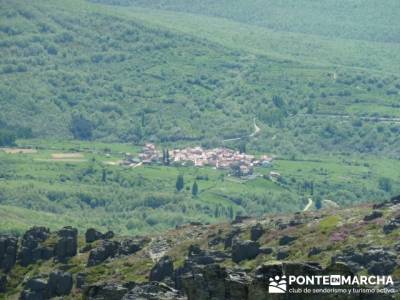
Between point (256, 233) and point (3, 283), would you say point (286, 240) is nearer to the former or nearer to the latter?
point (256, 233)

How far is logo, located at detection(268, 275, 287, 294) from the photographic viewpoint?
5597cm

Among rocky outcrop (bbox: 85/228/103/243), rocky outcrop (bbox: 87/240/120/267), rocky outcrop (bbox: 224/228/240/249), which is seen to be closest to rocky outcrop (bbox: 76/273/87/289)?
rocky outcrop (bbox: 87/240/120/267)

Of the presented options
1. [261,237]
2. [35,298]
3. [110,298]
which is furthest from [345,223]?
[110,298]

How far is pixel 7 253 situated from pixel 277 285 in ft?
243

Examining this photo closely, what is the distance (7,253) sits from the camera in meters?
129

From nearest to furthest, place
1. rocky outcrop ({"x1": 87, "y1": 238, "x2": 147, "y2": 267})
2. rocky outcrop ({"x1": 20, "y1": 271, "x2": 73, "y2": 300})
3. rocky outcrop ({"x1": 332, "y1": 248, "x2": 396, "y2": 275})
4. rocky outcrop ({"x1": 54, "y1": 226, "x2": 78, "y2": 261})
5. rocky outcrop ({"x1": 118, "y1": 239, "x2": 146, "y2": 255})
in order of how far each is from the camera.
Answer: rocky outcrop ({"x1": 332, "y1": 248, "x2": 396, "y2": 275})
rocky outcrop ({"x1": 20, "y1": 271, "x2": 73, "y2": 300})
rocky outcrop ({"x1": 87, "y1": 238, "x2": 147, "y2": 267})
rocky outcrop ({"x1": 54, "y1": 226, "x2": 78, "y2": 261})
rocky outcrop ({"x1": 118, "y1": 239, "x2": 146, "y2": 255})

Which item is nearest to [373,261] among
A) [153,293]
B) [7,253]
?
[7,253]

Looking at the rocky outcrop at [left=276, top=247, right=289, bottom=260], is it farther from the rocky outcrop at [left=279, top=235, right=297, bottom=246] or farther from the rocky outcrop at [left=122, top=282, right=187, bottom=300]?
the rocky outcrop at [left=122, top=282, right=187, bottom=300]

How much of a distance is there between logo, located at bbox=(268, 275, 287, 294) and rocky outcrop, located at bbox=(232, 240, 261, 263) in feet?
172

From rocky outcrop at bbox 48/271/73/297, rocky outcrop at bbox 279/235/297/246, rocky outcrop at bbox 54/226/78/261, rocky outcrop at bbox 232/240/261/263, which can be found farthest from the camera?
rocky outcrop at bbox 54/226/78/261

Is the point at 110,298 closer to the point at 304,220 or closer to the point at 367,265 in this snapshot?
the point at 367,265

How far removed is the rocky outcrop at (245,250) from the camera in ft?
359

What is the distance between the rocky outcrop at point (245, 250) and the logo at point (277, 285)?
Answer: 52.4 m

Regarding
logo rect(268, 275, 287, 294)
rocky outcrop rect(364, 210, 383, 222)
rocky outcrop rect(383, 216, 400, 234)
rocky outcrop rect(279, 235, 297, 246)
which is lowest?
→ rocky outcrop rect(279, 235, 297, 246)
